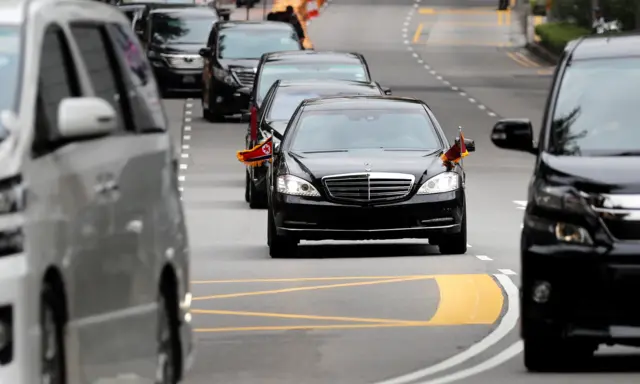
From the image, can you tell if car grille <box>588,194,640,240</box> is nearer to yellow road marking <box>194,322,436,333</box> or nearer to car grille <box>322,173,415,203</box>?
yellow road marking <box>194,322,436,333</box>

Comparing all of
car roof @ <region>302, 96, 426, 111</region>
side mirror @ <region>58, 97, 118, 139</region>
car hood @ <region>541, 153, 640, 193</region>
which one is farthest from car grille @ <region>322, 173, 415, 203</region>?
side mirror @ <region>58, 97, 118, 139</region>

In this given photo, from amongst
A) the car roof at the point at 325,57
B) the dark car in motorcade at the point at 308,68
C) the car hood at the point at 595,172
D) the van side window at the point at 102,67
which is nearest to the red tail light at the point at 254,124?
the dark car in motorcade at the point at 308,68

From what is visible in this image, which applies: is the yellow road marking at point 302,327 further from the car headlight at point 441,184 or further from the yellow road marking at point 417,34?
the yellow road marking at point 417,34

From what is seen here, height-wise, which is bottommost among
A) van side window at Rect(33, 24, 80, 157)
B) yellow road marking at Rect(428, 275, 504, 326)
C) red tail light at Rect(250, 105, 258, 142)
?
red tail light at Rect(250, 105, 258, 142)

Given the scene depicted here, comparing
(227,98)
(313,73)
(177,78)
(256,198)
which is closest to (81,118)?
(256,198)

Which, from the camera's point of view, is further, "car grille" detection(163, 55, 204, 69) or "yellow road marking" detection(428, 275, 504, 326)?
"car grille" detection(163, 55, 204, 69)

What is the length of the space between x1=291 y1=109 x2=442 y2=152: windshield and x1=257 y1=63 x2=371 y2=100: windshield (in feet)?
27.8

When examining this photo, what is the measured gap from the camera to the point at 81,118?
840 centimetres

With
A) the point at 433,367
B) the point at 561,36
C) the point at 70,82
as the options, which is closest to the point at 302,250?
the point at 433,367

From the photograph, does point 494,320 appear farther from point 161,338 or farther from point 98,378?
point 98,378

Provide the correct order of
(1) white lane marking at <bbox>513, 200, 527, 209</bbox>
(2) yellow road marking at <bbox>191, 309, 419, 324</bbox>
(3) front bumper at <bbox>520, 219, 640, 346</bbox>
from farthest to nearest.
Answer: (1) white lane marking at <bbox>513, 200, 527, 209</bbox> → (2) yellow road marking at <bbox>191, 309, 419, 324</bbox> → (3) front bumper at <bbox>520, 219, 640, 346</bbox>

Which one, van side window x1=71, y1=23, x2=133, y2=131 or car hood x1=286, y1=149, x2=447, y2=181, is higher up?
van side window x1=71, y1=23, x2=133, y2=131

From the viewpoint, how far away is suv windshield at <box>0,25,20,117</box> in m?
8.55

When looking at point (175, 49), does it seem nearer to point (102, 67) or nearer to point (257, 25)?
point (257, 25)
